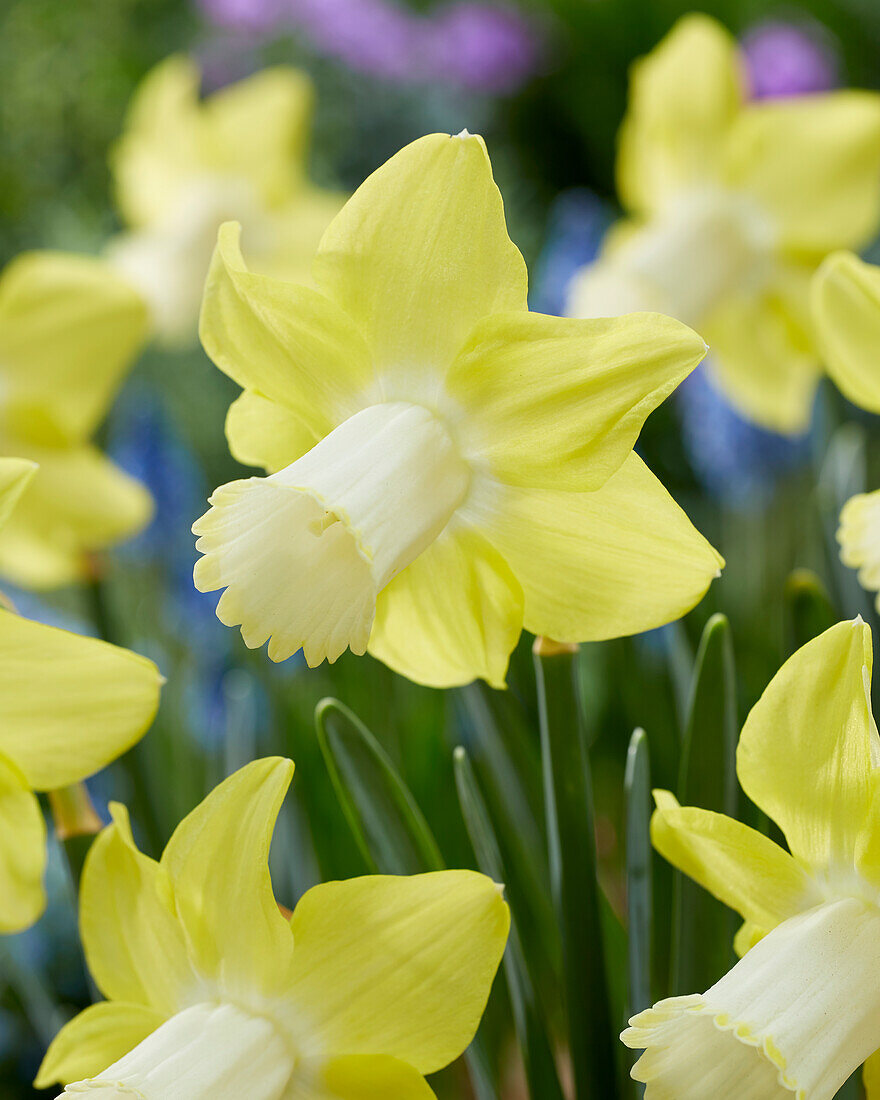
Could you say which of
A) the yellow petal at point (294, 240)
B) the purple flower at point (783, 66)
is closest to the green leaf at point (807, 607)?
the yellow petal at point (294, 240)

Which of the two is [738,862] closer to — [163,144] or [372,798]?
[372,798]

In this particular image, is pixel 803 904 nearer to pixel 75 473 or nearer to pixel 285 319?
pixel 285 319

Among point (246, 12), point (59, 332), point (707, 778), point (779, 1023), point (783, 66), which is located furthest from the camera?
point (246, 12)

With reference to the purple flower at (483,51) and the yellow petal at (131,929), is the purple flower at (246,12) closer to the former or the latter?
the purple flower at (483,51)

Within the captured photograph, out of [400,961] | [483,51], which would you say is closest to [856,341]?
[400,961]

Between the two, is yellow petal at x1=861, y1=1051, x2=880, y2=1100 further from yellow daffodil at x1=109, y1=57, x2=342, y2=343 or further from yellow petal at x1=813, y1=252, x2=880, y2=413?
yellow daffodil at x1=109, y1=57, x2=342, y2=343

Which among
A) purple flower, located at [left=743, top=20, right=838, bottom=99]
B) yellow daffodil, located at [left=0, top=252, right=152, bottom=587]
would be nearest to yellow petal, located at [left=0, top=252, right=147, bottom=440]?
yellow daffodil, located at [left=0, top=252, right=152, bottom=587]
